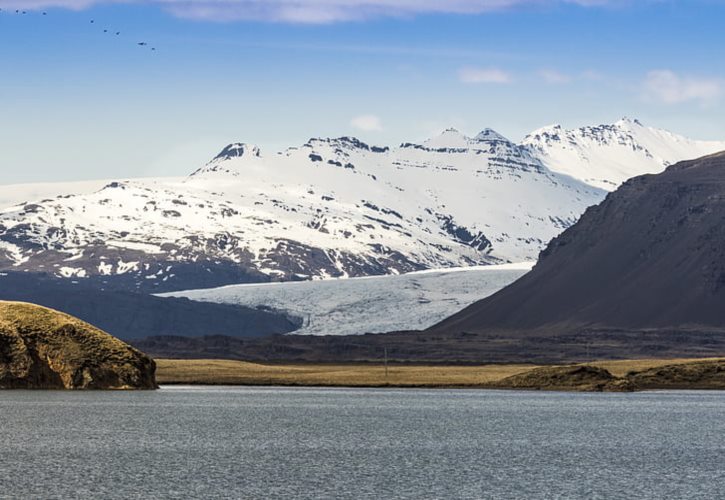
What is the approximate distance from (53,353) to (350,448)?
2166 inches

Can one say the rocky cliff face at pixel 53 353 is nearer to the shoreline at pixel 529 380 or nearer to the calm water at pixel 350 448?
the calm water at pixel 350 448

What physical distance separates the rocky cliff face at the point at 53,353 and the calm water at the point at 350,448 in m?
2.92

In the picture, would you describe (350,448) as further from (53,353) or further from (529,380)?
(529,380)

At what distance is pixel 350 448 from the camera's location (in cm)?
8500

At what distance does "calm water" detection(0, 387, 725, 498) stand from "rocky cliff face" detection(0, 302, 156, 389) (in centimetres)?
292

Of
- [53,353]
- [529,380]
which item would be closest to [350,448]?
[53,353]

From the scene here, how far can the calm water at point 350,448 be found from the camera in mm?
65750

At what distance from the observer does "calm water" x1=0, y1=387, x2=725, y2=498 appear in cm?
6575

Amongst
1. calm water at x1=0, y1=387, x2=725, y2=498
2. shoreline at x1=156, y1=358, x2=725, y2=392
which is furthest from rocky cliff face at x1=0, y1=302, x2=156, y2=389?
shoreline at x1=156, y1=358, x2=725, y2=392

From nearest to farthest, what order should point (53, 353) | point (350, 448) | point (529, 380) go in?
point (350, 448) < point (53, 353) < point (529, 380)

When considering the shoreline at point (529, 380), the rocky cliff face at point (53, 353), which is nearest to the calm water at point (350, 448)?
the rocky cliff face at point (53, 353)

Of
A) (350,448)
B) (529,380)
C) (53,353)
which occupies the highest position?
(53,353)

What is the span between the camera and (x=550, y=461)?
78625mm

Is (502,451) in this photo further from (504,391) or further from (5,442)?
(504,391)
